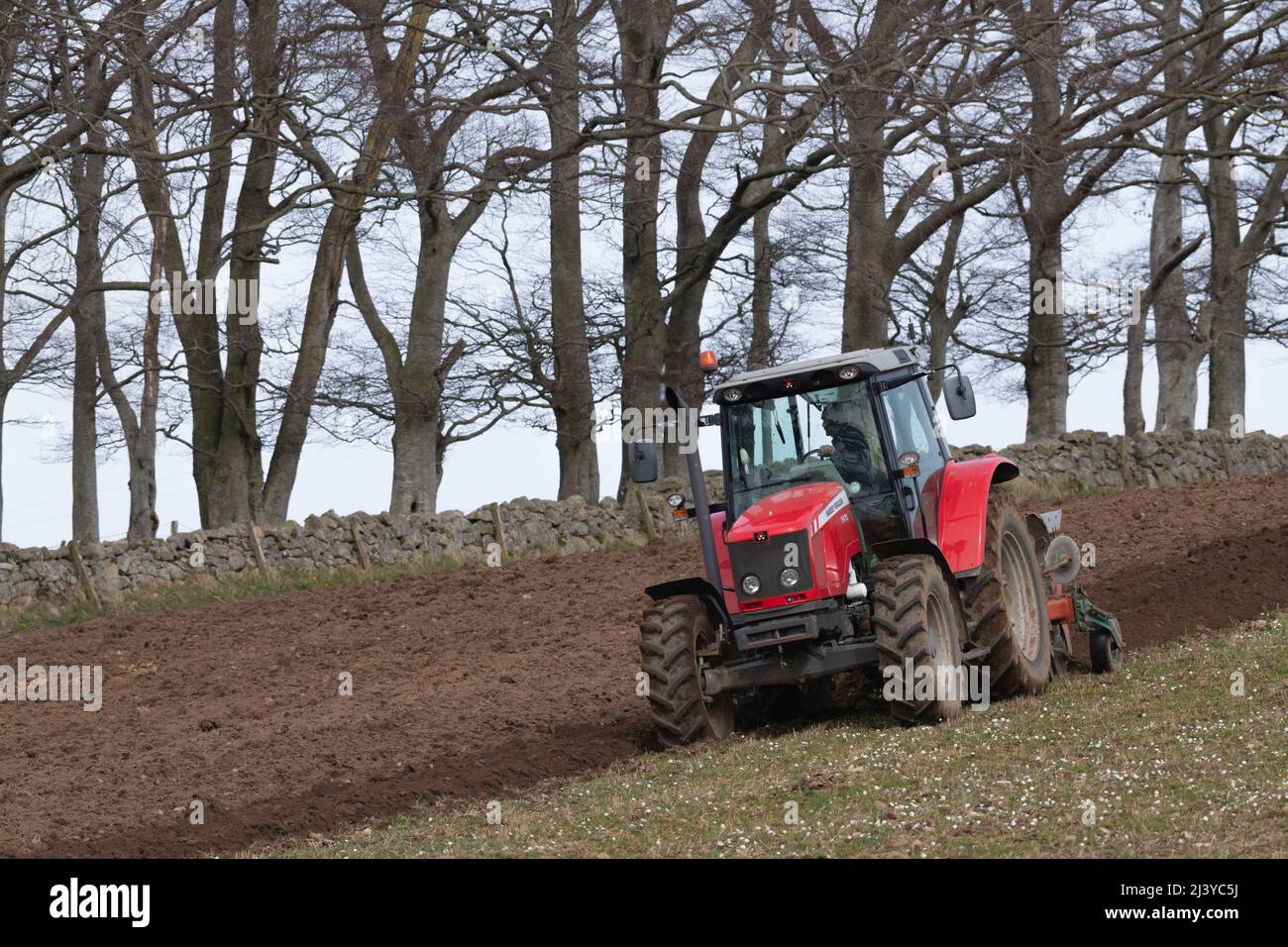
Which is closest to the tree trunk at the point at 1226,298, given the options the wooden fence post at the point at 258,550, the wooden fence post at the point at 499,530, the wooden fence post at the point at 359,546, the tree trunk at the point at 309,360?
the wooden fence post at the point at 499,530

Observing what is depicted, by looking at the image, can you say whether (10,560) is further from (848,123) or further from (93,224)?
(848,123)

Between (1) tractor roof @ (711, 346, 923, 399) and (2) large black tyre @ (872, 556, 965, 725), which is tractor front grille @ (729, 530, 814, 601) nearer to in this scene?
(2) large black tyre @ (872, 556, 965, 725)

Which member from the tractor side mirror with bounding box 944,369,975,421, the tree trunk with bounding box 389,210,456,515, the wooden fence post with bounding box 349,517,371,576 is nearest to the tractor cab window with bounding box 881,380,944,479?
the tractor side mirror with bounding box 944,369,975,421

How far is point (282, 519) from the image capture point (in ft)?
74.1

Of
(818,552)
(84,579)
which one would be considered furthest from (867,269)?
(818,552)

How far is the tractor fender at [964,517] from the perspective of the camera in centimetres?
1057

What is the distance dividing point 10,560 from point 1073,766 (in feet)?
49.6

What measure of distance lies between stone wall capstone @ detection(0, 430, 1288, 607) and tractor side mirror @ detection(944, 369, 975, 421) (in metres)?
11.0

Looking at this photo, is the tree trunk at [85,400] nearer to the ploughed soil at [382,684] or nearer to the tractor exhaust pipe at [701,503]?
the ploughed soil at [382,684]

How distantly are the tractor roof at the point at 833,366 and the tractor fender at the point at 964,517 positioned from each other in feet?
2.97

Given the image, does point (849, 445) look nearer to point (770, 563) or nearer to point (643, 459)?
point (770, 563)

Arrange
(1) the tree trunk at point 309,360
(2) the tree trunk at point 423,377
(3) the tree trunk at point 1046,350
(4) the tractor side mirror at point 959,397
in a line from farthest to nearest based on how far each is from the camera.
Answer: (3) the tree trunk at point 1046,350, (2) the tree trunk at point 423,377, (1) the tree trunk at point 309,360, (4) the tractor side mirror at point 959,397

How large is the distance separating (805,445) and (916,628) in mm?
1694

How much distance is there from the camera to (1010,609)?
11289mm
